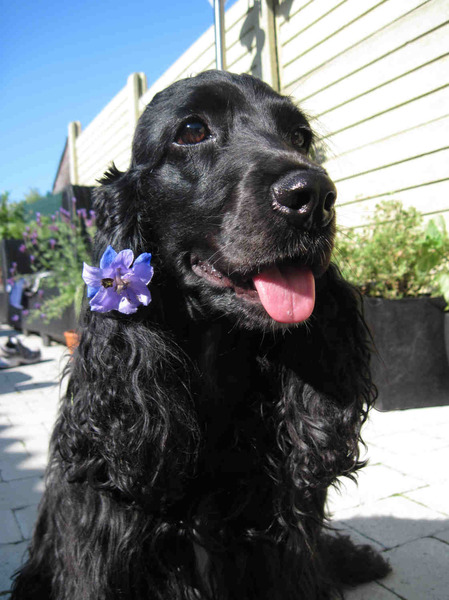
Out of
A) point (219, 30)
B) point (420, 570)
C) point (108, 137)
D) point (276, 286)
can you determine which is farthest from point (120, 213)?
point (108, 137)

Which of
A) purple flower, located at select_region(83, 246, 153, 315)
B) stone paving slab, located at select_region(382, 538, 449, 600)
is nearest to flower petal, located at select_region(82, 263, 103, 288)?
purple flower, located at select_region(83, 246, 153, 315)

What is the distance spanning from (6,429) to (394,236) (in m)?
3.23

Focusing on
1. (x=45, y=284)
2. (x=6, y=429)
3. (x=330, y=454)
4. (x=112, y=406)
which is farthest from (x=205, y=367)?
(x=45, y=284)

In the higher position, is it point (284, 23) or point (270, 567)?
point (284, 23)

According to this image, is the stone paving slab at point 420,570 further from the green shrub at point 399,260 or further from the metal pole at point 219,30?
the metal pole at point 219,30

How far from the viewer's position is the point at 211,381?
1.58 m

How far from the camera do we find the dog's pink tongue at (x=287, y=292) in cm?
133

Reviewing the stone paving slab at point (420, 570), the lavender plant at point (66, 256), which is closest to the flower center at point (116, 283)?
the stone paving slab at point (420, 570)

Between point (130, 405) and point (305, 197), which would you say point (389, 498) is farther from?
point (305, 197)

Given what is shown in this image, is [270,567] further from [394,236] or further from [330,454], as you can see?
[394,236]

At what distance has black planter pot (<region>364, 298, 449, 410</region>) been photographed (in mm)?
3600

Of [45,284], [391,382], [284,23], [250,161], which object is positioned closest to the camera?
[250,161]

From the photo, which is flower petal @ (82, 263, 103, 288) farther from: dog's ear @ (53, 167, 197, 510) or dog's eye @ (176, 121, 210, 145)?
dog's eye @ (176, 121, 210, 145)

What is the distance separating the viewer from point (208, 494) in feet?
4.97
